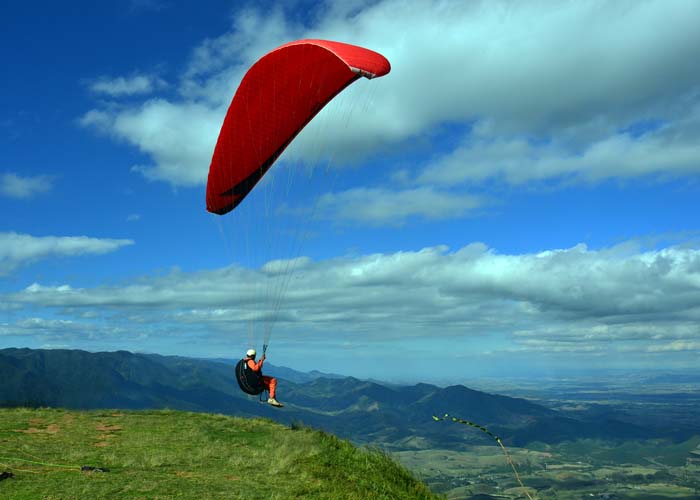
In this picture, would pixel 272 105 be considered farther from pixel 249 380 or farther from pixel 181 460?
pixel 181 460

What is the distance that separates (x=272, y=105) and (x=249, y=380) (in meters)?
10.5

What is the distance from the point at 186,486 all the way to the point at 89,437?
8.58 meters

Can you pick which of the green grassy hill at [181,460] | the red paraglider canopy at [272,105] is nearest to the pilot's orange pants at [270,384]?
the green grassy hill at [181,460]

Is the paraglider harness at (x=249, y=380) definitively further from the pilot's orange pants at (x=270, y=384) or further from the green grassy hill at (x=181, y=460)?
the green grassy hill at (x=181, y=460)

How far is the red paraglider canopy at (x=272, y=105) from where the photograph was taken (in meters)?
16.7

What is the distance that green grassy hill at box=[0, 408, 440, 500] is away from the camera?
13.2m

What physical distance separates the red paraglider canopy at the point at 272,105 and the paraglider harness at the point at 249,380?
26.4ft

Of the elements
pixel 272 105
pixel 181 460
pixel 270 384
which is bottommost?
pixel 181 460

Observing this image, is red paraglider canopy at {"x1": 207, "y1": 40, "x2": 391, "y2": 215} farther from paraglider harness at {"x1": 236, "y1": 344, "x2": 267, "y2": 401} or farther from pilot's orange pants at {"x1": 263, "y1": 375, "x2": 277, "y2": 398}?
pilot's orange pants at {"x1": 263, "y1": 375, "x2": 277, "y2": 398}

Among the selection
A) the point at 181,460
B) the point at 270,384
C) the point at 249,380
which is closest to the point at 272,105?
the point at 249,380

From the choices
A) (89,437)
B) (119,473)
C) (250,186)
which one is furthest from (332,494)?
(250,186)

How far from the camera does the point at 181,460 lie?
17.0 meters

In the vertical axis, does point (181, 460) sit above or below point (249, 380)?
below

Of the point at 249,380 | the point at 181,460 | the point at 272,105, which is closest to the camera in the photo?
the point at 181,460
